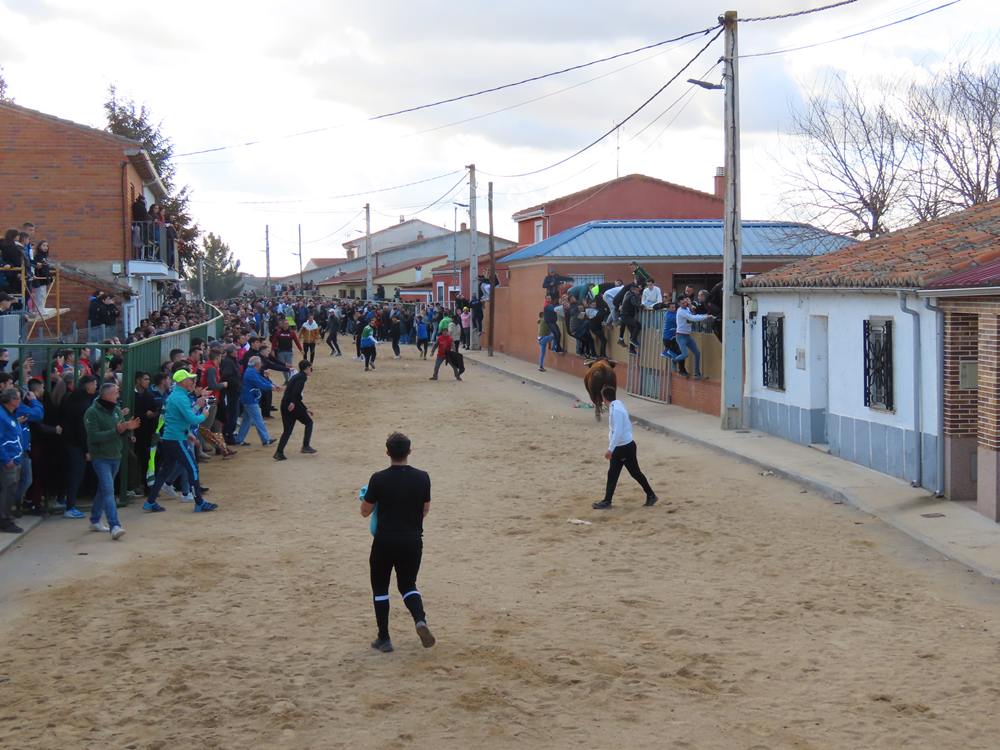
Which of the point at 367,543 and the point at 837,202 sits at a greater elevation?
the point at 837,202

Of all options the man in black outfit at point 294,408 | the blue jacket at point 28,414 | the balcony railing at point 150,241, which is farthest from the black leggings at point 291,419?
the balcony railing at point 150,241

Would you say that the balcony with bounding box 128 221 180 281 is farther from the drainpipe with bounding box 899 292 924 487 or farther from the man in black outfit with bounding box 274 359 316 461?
the drainpipe with bounding box 899 292 924 487

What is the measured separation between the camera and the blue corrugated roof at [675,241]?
36344 millimetres

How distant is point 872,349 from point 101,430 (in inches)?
386

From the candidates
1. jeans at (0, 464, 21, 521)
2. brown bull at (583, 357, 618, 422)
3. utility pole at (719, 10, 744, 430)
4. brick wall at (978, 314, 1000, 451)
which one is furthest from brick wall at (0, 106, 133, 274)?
brick wall at (978, 314, 1000, 451)

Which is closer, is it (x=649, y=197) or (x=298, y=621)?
(x=298, y=621)

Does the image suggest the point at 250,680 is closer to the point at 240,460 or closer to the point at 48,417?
the point at 48,417

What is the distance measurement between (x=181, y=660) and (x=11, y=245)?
15311 millimetres

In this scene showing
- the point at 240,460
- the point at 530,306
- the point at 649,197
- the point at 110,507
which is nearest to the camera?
the point at 110,507

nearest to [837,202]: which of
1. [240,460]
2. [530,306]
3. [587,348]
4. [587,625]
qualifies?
[587,348]

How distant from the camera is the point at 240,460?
1778 centimetres

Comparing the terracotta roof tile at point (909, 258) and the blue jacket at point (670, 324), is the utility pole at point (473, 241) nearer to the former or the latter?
the blue jacket at point (670, 324)

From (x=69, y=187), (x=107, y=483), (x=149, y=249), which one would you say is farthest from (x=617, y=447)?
(x=149, y=249)

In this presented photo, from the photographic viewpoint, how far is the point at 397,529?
26.1 ft
